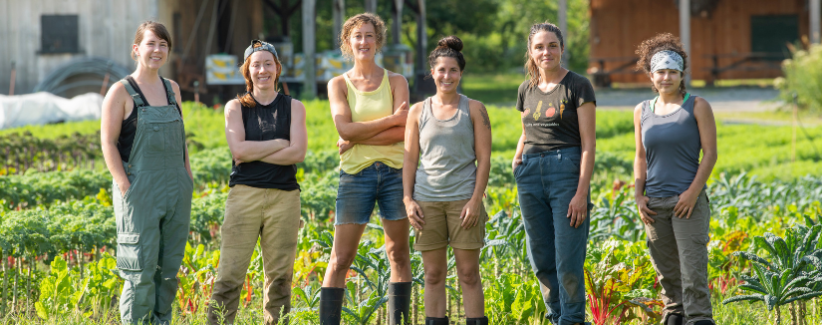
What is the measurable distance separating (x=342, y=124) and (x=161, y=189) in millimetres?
921

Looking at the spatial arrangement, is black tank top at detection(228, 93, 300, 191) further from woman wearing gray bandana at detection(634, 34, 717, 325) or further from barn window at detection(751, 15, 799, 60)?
barn window at detection(751, 15, 799, 60)

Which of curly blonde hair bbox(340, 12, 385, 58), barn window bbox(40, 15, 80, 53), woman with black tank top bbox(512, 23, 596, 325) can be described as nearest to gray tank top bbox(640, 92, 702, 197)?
woman with black tank top bbox(512, 23, 596, 325)

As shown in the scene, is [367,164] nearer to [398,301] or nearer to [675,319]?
[398,301]

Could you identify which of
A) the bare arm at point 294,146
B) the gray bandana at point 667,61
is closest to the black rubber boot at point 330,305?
the bare arm at point 294,146

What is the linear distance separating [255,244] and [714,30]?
23.1 meters

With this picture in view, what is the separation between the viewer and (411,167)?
3775 mm

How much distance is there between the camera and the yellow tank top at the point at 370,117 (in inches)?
154

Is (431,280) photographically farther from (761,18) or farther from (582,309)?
(761,18)

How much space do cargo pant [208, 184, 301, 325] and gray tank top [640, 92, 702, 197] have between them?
1.78m

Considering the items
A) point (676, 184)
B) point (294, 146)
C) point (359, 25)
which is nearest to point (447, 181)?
point (294, 146)

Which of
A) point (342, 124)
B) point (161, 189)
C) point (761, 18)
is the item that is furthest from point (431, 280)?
point (761, 18)

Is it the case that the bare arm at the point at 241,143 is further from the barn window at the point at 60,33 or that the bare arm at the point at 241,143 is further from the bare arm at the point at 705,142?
the barn window at the point at 60,33

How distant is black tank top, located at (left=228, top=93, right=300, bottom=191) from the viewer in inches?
154

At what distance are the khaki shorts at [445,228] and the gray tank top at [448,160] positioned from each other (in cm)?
4
